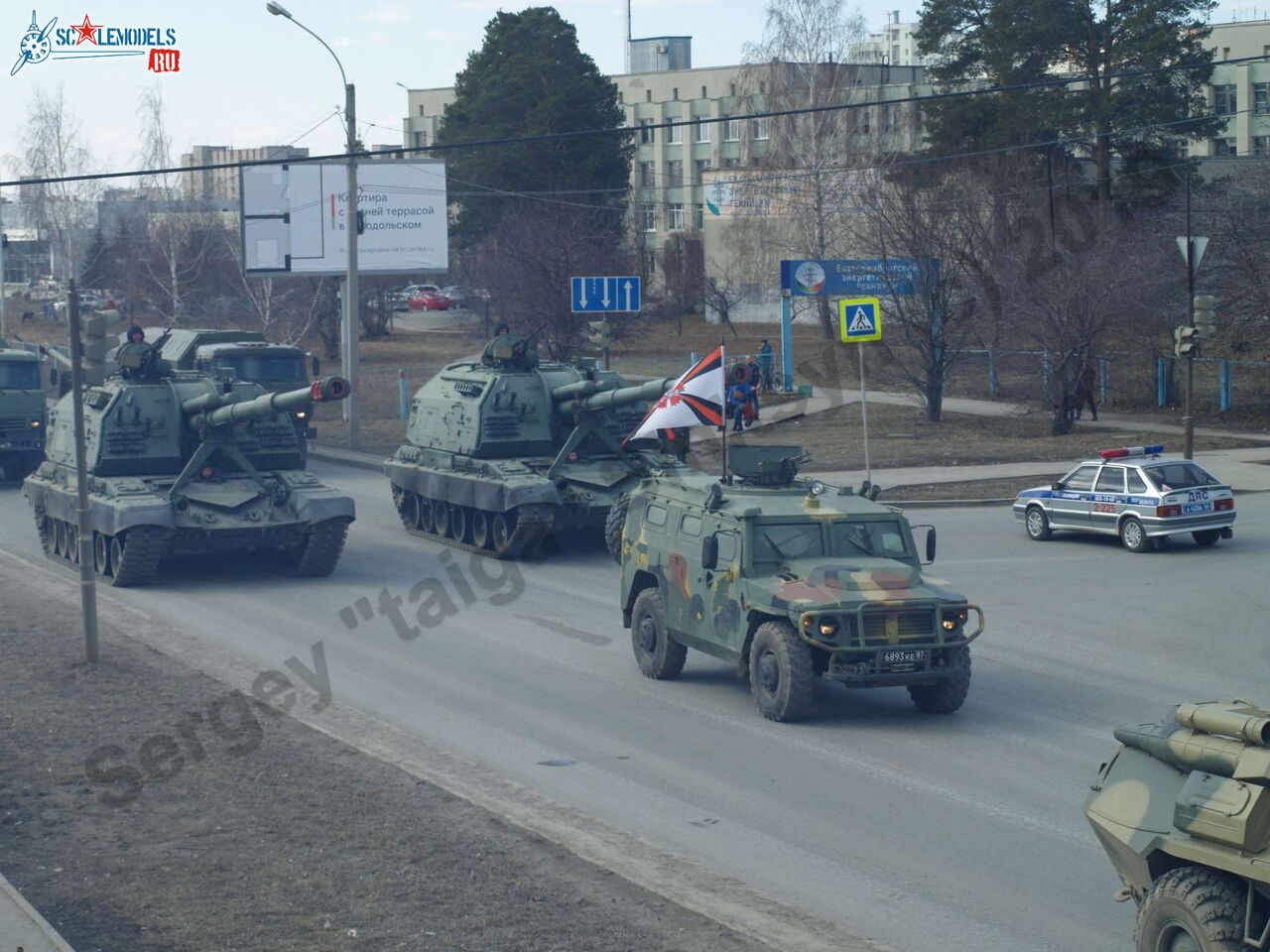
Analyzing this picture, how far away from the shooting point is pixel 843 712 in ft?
42.5

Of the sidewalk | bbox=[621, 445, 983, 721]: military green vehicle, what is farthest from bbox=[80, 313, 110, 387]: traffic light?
the sidewalk

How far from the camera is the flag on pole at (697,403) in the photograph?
56.4 ft

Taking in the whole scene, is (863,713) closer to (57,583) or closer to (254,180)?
(57,583)

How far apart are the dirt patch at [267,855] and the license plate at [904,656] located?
380cm

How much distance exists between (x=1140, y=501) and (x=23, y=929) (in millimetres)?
16727

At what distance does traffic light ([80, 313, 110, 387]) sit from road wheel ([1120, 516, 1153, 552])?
13473 millimetres

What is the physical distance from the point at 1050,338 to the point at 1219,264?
6.61m

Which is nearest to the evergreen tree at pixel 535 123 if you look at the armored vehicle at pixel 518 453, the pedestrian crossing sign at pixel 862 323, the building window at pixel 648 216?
the building window at pixel 648 216

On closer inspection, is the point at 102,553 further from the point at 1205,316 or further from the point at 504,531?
the point at 1205,316

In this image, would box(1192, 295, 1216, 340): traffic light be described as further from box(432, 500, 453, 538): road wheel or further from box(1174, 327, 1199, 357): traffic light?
box(432, 500, 453, 538): road wheel

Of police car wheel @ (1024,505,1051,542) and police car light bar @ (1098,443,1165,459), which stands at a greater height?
police car light bar @ (1098,443,1165,459)

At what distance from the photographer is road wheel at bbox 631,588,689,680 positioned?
1400cm

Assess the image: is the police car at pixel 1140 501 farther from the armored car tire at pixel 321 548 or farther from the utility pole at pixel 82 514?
the utility pole at pixel 82 514

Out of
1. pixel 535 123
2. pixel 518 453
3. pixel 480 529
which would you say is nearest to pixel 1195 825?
pixel 480 529
